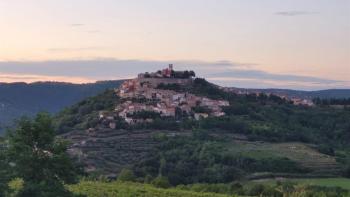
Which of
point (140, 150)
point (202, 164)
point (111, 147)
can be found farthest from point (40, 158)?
point (111, 147)

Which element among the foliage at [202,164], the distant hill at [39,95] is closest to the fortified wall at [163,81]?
the distant hill at [39,95]

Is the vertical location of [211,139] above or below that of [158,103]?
below

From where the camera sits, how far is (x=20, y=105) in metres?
75.0

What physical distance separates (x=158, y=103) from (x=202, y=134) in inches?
505

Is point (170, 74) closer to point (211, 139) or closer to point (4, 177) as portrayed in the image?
point (211, 139)

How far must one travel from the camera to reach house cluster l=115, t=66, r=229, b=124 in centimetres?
6750

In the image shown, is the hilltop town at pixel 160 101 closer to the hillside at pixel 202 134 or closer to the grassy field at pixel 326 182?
the hillside at pixel 202 134

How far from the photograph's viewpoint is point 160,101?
74000 mm

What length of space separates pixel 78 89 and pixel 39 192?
268 feet

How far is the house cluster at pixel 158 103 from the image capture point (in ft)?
221

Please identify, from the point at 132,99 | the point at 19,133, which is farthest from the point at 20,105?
the point at 19,133

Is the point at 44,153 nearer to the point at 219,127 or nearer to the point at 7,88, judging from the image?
the point at 219,127

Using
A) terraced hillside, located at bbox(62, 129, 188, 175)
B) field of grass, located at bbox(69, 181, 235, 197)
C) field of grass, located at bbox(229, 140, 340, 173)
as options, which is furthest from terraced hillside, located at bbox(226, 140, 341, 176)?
field of grass, located at bbox(69, 181, 235, 197)

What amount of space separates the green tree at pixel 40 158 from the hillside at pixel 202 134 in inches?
1157
